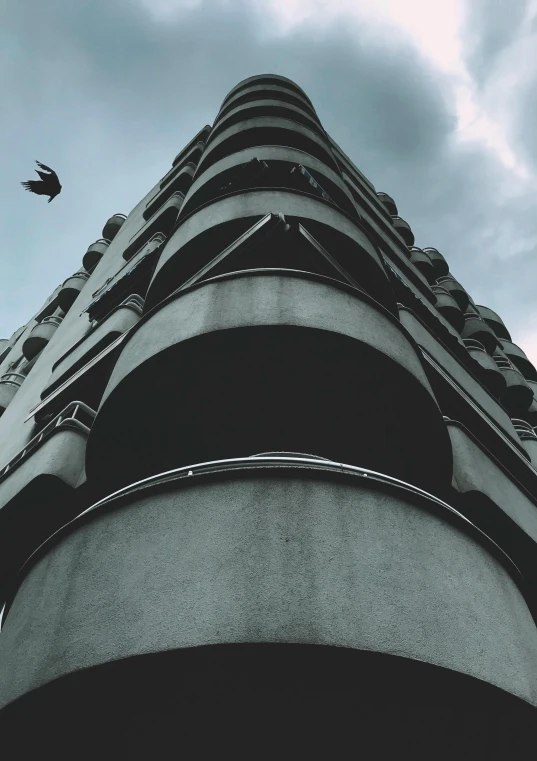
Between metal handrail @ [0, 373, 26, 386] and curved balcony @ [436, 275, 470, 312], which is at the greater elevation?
curved balcony @ [436, 275, 470, 312]

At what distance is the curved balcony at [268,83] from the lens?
21.0m

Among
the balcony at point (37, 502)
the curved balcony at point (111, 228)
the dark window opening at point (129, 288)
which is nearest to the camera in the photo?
the balcony at point (37, 502)

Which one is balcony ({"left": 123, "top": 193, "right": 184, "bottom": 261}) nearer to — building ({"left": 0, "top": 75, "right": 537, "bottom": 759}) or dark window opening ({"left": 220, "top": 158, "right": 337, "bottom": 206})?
dark window opening ({"left": 220, "top": 158, "right": 337, "bottom": 206})

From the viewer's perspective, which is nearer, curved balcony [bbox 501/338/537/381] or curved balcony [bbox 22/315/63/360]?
curved balcony [bbox 22/315/63/360]

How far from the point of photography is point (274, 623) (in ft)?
13.0

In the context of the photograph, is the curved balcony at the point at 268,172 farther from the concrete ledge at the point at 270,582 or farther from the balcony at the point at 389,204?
the balcony at the point at 389,204

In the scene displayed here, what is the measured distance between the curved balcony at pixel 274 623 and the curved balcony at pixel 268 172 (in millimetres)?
8972

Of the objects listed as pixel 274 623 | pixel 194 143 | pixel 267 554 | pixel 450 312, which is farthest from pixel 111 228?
pixel 274 623

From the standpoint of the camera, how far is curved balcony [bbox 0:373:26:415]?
1669 centimetres

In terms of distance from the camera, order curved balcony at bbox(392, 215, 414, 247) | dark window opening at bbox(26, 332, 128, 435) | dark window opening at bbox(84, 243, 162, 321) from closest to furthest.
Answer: dark window opening at bbox(26, 332, 128, 435) < dark window opening at bbox(84, 243, 162, 321) < curved balcony at bbox(392, 215, 414, 247)

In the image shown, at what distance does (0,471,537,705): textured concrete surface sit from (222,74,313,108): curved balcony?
18197 millimetres

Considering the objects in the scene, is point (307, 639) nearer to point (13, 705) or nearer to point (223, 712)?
point (223, 712)

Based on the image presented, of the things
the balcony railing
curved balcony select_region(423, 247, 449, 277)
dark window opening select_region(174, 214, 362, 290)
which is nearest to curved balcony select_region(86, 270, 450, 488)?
the balcony railing

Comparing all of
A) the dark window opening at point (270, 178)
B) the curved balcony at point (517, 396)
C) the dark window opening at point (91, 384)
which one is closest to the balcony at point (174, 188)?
the dark window opening at point (270, 178)
